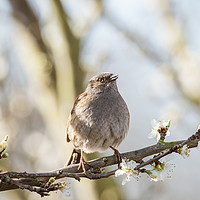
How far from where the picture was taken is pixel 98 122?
396cm

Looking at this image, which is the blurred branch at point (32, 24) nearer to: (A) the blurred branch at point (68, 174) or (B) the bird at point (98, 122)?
(B) the bird at point (98, 122)

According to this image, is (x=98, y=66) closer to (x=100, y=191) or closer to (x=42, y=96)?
(x=42, y=96)

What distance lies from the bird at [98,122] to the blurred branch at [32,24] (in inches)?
71.6

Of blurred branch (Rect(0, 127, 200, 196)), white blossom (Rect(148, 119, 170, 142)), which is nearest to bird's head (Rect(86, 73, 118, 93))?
blurred branch (Rect(0, 127, 200, 196))

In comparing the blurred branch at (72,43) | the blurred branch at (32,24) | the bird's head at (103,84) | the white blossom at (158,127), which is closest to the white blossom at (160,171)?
the white blossom at (158,127)

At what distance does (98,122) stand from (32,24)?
2911 millimetres

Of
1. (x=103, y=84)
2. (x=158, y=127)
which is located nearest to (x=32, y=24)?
(x=103, y=84)

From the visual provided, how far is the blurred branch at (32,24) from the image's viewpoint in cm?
598

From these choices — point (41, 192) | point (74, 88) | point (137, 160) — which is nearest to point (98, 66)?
point (74, 88)

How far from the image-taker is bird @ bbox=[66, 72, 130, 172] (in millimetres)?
3967

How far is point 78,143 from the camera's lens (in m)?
4.10

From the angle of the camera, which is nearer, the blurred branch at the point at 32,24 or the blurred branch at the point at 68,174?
the blurred branch at the point at 68,174

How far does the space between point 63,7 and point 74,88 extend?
133cm

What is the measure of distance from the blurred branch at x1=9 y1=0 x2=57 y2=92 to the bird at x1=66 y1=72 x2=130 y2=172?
1.82 metres
